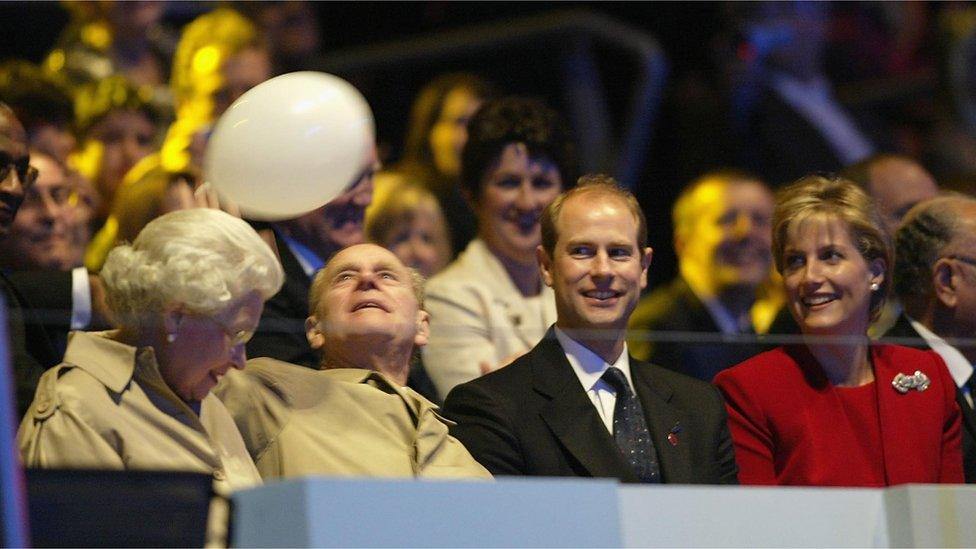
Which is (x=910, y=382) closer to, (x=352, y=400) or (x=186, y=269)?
(x=352, y=400)

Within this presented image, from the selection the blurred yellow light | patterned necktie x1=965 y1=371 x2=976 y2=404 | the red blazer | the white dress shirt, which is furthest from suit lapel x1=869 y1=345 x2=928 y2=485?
the blurred yellow light

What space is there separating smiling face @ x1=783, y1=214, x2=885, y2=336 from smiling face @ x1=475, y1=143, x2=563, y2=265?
0.69 metres

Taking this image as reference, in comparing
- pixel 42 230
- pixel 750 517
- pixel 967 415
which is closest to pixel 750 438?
pixel 967 415

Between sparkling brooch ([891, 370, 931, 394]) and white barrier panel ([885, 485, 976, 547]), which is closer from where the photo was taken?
white barrier panel ([885, 485, 976, 547])

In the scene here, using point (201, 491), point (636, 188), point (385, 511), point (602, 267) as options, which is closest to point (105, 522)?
point (201, 491)

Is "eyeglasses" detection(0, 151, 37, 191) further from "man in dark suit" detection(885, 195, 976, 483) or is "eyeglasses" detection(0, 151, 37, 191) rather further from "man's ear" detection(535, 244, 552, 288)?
"man in dark suit" detection(885, 195, 976, 483)

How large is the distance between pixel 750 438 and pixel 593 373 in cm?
31

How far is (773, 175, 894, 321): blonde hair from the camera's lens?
2.99 m

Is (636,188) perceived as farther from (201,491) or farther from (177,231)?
(201,491)

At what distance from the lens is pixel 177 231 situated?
95.5 inches

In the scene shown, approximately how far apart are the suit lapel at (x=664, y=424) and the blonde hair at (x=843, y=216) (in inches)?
13.8

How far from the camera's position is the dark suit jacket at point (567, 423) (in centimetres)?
269

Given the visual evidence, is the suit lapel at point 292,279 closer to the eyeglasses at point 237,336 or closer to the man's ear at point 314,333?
the man's ear at point 314,333

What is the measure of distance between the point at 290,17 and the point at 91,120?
665mm
